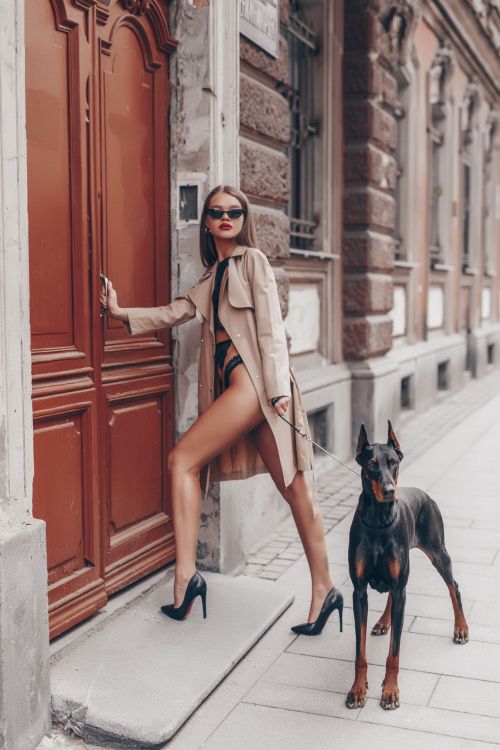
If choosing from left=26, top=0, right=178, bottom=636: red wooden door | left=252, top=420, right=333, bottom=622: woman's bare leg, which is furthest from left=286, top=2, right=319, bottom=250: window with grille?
left=252, top=420, right=333, bottom=622: woman's bare leg

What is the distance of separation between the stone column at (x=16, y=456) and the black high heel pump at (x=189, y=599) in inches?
36.5

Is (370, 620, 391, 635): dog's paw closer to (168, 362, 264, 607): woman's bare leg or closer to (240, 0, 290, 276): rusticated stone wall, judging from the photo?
(168, 362, 264, 607): woman's bare leg

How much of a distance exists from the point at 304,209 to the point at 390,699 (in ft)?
17.2

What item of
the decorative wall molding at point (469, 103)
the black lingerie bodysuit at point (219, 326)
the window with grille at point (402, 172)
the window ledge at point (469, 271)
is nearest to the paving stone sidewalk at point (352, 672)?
the black lingerie bodysuit at point (219, 326)

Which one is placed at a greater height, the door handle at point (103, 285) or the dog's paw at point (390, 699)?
the door handle at point (103, 285)

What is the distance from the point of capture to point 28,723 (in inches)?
128

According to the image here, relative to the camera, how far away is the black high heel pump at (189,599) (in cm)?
413

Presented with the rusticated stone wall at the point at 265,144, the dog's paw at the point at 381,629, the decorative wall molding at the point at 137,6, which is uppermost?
the decorative wall molding at the point at 137,6

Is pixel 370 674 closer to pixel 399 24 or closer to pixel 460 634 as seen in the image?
pixel 460 634

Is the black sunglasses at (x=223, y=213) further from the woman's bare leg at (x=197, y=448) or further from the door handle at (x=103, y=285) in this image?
the woman's bare leg at (x=197, y=448)

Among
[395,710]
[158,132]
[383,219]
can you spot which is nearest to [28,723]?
[395,710]

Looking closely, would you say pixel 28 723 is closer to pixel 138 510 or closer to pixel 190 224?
pixel 138 510

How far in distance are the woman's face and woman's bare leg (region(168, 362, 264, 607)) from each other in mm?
621

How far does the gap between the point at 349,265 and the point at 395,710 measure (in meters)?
5.50
